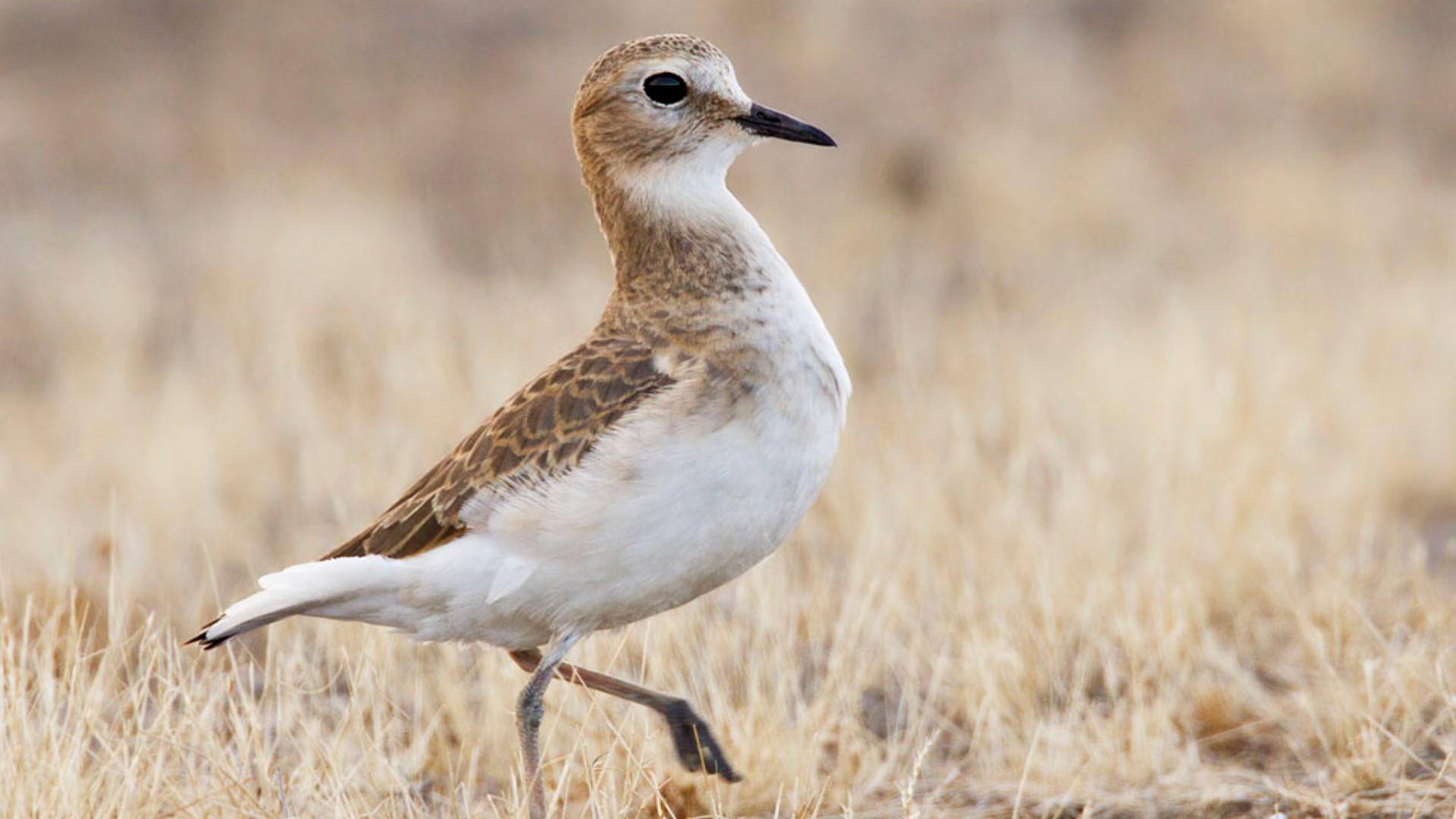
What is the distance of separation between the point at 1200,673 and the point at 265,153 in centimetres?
1196

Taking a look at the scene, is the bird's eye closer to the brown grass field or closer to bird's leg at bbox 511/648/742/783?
bird's leg at bbox 511/648/742/783

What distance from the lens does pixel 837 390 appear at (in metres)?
4.18

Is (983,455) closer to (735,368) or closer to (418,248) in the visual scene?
(735,368)

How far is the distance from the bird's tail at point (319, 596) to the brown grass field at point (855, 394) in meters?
0.30

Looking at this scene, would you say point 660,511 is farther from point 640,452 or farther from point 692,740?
point 692,740

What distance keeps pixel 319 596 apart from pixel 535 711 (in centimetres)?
59

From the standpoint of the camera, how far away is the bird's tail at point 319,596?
3.98 metres

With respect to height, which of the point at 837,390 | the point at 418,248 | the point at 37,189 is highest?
the point at 37,189

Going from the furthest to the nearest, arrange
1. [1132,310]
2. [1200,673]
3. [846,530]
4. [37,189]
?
[37,189], [1132,310], [846,530], [1200,673]

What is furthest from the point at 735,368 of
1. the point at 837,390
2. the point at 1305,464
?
the point at 1305,464

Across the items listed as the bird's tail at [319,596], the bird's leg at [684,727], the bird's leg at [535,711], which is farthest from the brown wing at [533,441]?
the bird's leg at [684,727]

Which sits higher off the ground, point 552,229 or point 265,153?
point 265,153

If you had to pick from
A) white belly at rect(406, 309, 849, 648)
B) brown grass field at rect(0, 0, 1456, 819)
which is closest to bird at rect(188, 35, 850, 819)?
white belly at rect(406, 309, 849, 648)

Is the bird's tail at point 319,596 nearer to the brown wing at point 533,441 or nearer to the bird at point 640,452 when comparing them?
the bird at point 640,452
